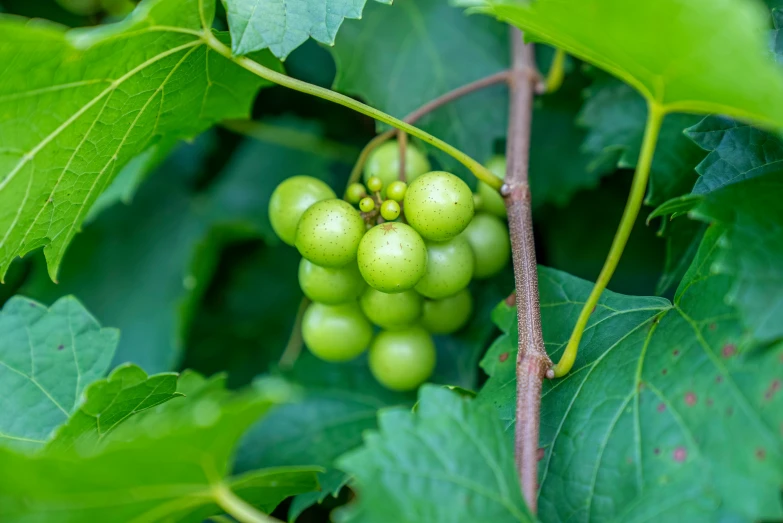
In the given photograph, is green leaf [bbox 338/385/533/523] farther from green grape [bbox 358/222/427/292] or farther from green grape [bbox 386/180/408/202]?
green grape [bbox 386/180/408/202]

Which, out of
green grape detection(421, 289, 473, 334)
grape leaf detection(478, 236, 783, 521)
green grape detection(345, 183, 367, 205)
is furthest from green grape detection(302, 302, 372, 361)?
grape leaf detection(478, 236, 783, 521)

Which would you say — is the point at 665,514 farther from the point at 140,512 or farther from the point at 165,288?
the point at 165,288

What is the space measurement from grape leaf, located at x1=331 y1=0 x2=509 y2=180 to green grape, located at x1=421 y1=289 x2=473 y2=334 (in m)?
0.41

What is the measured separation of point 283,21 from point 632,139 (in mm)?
900

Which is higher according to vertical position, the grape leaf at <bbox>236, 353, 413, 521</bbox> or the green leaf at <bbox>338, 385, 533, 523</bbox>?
the green leaf at <bbox>338, 385, 533, 523</bbox>

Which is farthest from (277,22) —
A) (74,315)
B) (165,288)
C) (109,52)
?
(165,288)

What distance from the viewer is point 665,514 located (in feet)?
3.10

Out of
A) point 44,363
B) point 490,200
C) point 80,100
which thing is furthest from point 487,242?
point 44,363

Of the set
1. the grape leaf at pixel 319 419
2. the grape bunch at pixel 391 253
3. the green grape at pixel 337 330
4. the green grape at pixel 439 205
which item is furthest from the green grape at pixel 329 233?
the grape leaf at pixel 319 419

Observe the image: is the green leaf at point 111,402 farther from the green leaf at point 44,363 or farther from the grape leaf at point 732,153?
the grape leaf at point 732,153

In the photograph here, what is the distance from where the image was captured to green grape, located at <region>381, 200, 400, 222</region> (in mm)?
1287

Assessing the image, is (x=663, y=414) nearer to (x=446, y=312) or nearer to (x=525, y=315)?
(x=525, y=315)

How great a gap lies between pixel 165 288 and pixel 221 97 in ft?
2.97

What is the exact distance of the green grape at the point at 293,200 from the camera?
138 cm
